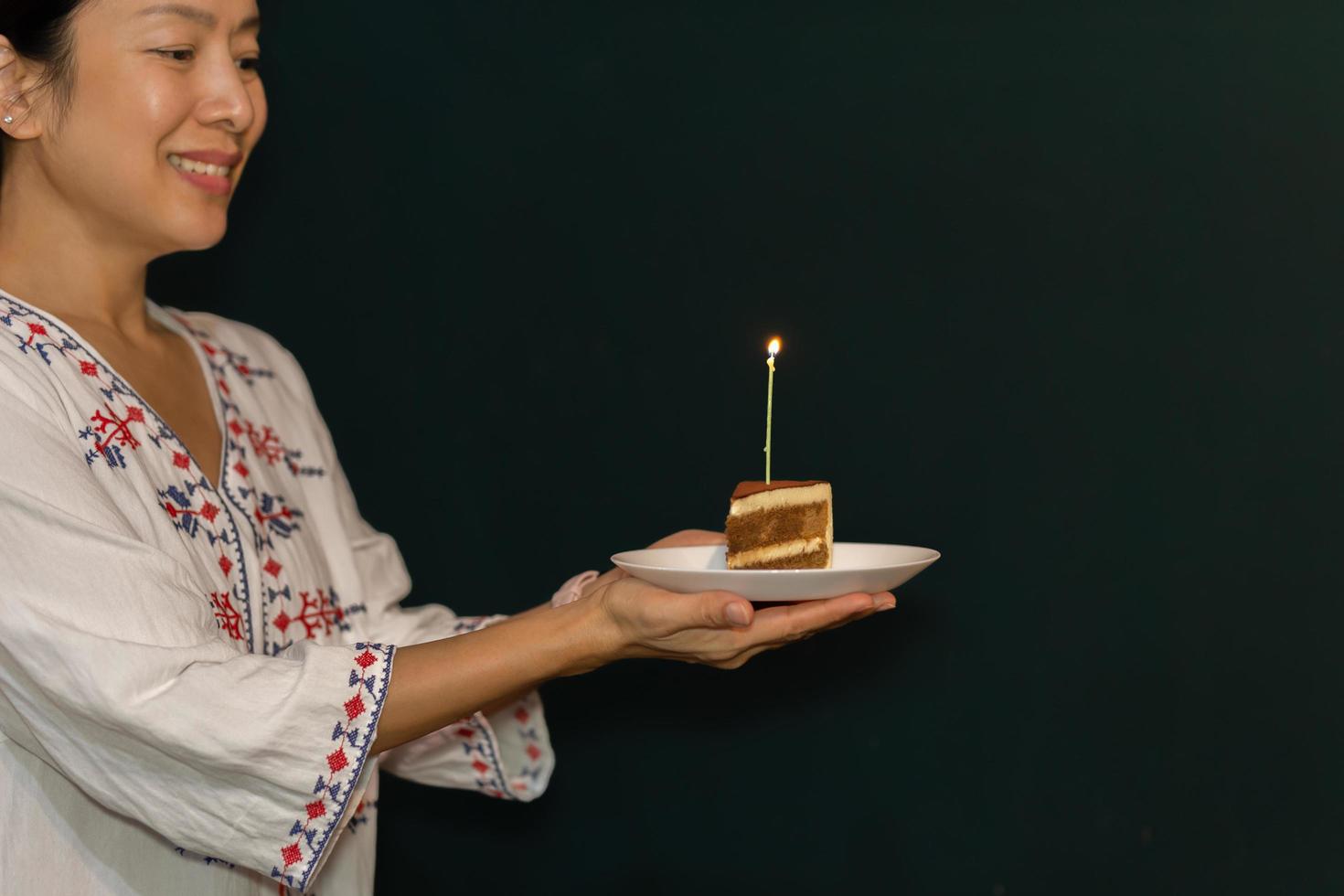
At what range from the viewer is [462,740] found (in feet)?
6.24

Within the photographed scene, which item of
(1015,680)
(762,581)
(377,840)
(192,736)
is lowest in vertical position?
(377,840)

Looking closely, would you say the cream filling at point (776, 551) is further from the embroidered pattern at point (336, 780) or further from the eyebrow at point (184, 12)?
the eyebrow at point (184, 12)

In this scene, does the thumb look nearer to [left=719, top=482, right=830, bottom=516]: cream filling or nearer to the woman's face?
[left=719, top=482, right=830, bottom=516]: cream filling

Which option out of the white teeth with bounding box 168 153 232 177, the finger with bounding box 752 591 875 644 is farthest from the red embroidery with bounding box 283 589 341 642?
the finger with bounding box 752 591 875 644

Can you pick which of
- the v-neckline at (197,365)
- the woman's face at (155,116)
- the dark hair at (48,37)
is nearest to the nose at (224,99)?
the woman's face at (155,116)

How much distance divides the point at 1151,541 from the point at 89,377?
1.50m

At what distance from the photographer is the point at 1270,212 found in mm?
1846

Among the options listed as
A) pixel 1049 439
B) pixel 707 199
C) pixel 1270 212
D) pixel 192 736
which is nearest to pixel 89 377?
pixel 192 736

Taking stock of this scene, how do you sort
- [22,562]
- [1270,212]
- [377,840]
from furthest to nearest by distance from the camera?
[377,840] → [1270,212] → [22,562]

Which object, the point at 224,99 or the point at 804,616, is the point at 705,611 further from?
the point at 224,99

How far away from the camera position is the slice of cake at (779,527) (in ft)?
5.13

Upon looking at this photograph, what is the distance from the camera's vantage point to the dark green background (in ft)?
6.11

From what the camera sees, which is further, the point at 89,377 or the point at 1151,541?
the point at 1151,541

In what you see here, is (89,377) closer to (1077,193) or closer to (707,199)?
(707,199)
